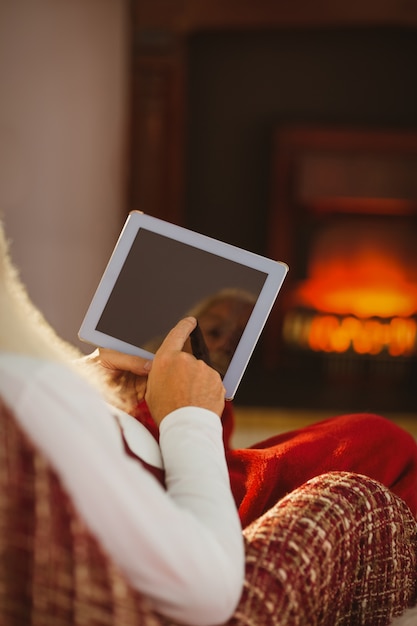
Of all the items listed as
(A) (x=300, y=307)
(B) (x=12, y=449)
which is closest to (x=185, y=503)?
(B) (x=12, y=449)

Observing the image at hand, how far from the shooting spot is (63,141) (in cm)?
281

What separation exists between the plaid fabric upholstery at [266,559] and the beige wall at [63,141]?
215 centimetres

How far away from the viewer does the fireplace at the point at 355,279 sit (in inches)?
110

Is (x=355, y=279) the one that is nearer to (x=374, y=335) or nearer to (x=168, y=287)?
(x=374, y=335)

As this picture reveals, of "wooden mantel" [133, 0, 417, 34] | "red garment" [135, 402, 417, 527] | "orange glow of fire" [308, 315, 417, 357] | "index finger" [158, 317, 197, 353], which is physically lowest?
"orange glow of fire" [308, 315, 417, 357]

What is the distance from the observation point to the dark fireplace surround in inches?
108

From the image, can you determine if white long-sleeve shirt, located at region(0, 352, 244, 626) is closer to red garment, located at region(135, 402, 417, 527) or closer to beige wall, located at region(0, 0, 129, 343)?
red garment, located at region(135, 402, 417, 527)

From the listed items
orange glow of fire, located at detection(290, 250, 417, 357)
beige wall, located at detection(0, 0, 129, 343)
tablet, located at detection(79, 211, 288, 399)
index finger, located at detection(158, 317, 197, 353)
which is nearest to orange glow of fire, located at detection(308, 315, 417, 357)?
orange glow of fire, located at detection(290, 250, 417, 357)

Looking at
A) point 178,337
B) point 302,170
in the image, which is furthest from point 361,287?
point 178,337

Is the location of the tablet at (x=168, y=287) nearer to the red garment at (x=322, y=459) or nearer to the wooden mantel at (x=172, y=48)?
the red garment at (x=322, y=459)

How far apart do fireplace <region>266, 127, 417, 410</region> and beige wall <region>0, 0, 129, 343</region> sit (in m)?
0.69

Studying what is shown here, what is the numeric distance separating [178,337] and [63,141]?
7.48 feet

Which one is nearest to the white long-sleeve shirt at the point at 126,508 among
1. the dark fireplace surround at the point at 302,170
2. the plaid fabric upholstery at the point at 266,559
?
the plaid fabric upholstery at the point at 266,559

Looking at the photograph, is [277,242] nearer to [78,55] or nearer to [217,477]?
[78,55]
